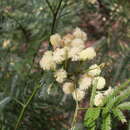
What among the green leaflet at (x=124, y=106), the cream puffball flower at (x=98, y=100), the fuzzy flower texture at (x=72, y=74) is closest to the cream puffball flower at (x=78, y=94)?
the fuzzy flower texture at (x=72, y=74)

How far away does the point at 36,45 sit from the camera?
199 cm

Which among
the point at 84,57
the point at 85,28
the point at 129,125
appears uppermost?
the point at 84,57

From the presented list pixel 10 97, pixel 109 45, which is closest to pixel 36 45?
pixel 10 97

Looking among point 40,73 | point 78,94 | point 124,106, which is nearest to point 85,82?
point 78,94

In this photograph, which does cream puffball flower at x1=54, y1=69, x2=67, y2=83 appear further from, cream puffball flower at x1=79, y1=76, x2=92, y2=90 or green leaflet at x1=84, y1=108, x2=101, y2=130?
green leaflet at x1=84, y1=108, x2=101, y2=130

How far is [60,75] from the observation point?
4.41ft

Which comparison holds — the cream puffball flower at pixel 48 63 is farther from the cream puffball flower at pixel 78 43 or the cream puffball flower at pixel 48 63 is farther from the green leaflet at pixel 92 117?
the green leaflet at pixel 92 117

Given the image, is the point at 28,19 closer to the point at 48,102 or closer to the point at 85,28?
the point at 48,102

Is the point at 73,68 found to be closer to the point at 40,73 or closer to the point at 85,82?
the point at 85,82

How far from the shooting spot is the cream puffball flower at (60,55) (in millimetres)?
1350

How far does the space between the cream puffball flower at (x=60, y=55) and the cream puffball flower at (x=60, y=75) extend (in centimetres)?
4

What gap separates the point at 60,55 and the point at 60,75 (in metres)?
0.08

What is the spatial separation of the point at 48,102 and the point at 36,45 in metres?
0.35

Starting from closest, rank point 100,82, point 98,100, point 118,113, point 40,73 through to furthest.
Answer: point 118,113, point 98,100, point 100,82, point 40,73
